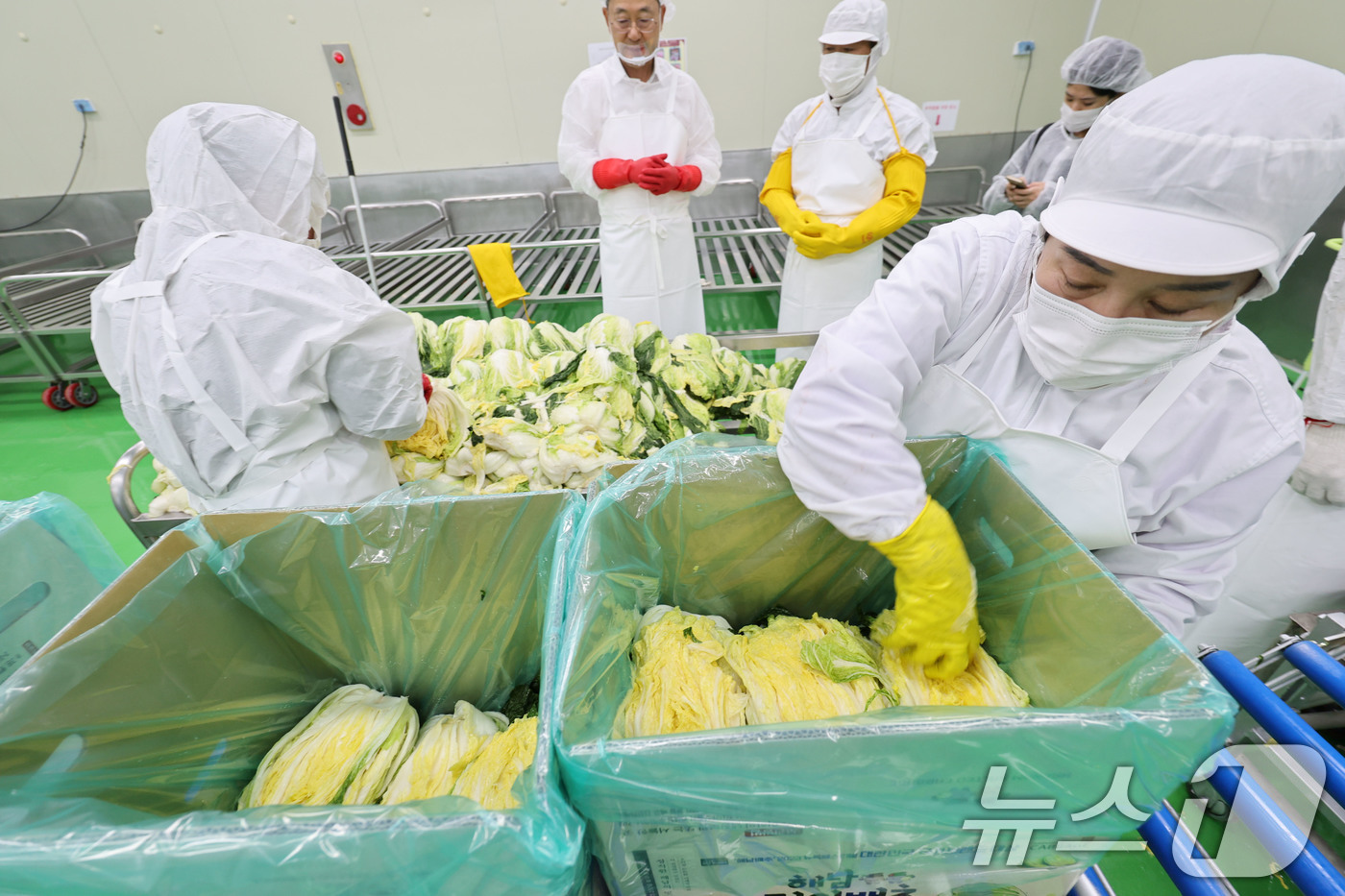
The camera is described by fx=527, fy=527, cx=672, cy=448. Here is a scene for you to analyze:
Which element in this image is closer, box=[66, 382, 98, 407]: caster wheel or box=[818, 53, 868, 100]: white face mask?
box=[818, 53, 868, 100]: white face mask

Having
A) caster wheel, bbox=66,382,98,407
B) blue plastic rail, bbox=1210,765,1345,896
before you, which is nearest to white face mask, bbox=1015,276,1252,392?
blue plastic rail, bbox=1210,765,1345,896

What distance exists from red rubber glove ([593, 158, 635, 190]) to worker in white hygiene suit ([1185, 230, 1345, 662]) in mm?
2720

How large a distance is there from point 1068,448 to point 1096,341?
22 cm

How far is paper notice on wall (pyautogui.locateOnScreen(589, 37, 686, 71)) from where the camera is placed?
13.3 feet

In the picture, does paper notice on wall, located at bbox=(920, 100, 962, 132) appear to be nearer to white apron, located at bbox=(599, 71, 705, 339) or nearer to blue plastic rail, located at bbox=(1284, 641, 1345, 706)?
white apron, located at bbox=(599, 71, 705, 339)

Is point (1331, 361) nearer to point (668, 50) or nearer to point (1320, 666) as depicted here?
point (1320, 666)

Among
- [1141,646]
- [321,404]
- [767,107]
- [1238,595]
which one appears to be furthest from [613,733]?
[767,107]

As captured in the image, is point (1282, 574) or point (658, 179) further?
point (658, 179)

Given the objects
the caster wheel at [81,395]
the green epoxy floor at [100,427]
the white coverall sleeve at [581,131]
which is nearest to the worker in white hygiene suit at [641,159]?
the white coverall sleeve at [581,131]

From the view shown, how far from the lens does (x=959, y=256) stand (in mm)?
1014

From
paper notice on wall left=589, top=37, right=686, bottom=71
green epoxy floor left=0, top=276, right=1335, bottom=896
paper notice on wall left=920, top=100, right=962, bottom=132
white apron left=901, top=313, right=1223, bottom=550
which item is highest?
paper notice on wall left=589, top=37, right=686, bottom=71

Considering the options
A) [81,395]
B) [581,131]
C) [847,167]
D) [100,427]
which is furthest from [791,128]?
[81,395]

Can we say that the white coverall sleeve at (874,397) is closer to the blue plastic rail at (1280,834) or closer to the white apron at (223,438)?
the blue plastic rail at (1280,834)

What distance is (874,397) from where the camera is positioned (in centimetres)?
95
